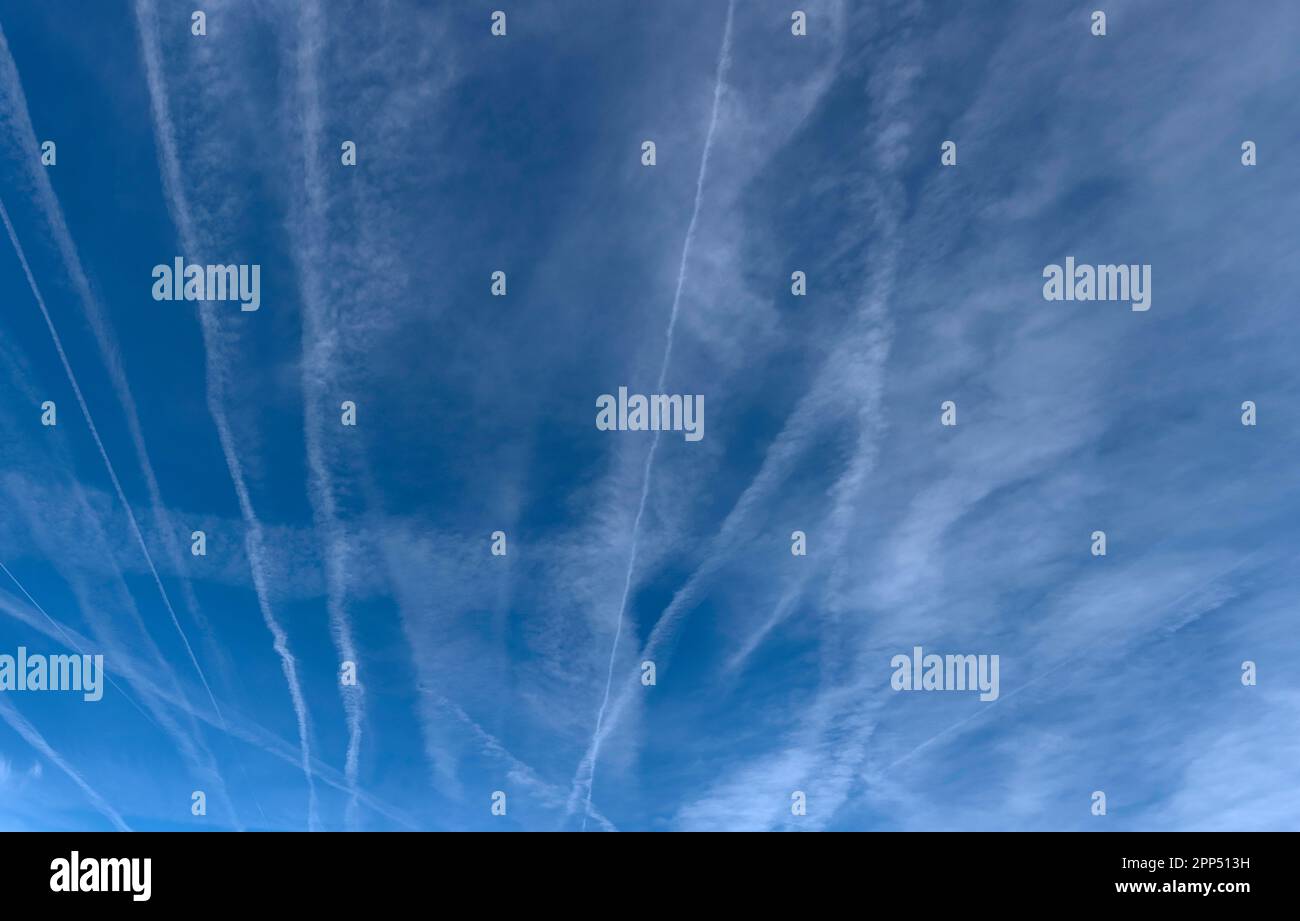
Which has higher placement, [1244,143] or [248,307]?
[1244,143]

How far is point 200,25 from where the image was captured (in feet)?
67.9

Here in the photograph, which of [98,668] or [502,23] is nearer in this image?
[502,23]

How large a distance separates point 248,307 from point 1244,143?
35.1 meters

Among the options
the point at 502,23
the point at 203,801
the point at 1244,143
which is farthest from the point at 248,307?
the point at 1244,143

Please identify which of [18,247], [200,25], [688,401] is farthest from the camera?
[688,401]

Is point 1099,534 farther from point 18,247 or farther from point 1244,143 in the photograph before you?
point 18,247

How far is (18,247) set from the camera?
22797 mm
